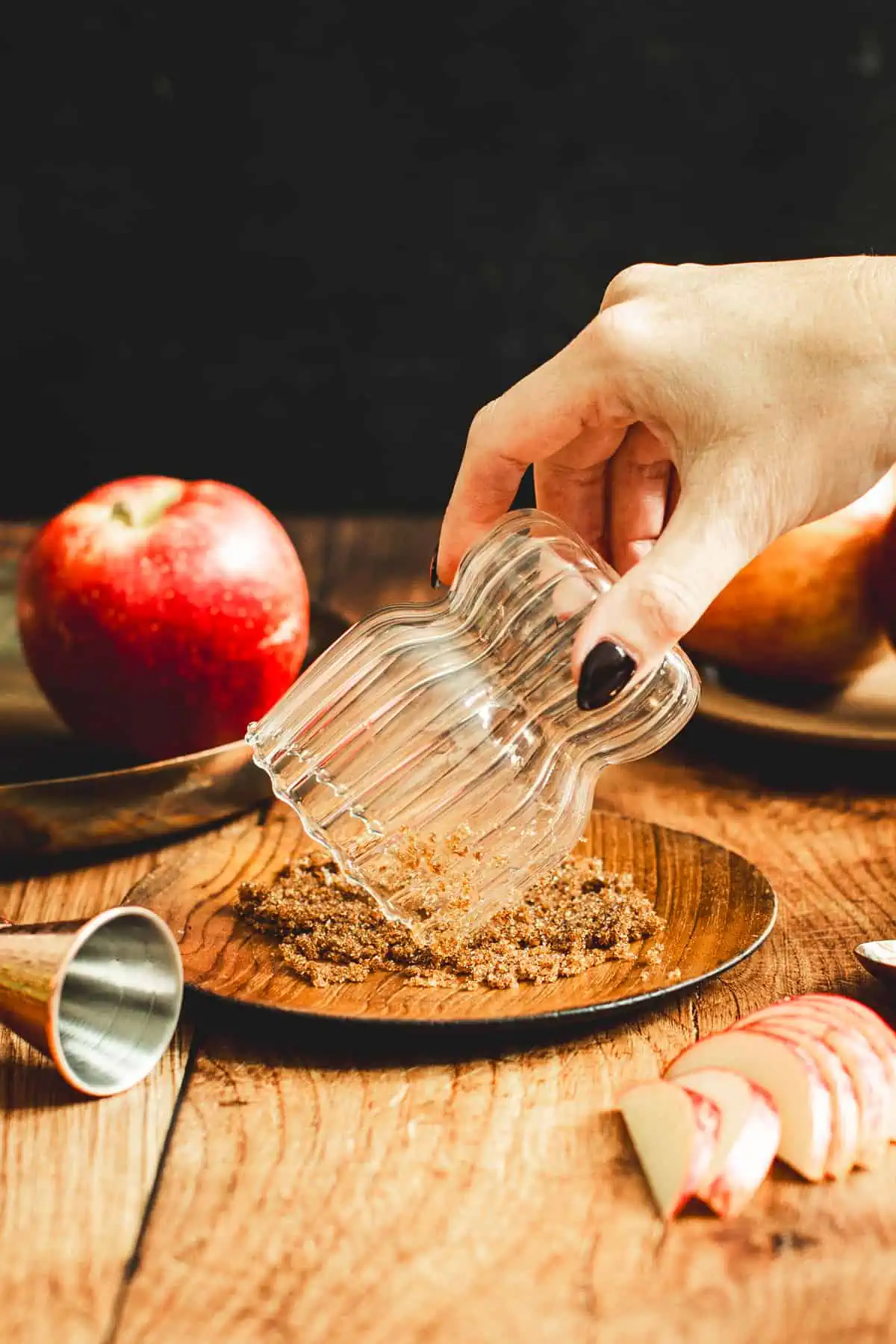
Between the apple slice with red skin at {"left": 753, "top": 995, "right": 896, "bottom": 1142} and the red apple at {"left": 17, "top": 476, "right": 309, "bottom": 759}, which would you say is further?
the red apple at {"left": 17, "top": 476, "right": 309, "bottom": 759}

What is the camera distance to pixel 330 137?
2.10m

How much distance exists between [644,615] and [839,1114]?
263mm

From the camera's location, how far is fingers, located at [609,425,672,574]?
98 centimetres

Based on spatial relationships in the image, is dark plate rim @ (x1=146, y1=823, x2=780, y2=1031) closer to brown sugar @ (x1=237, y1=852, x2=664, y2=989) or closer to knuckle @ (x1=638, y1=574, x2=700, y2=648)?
brown sugar @ (x1=237, y1=852, x2=664, y2=989)

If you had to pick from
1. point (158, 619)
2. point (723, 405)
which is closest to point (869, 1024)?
point (723, 405)

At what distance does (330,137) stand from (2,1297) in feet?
6.06

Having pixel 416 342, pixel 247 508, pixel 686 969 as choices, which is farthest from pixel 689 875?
pixel 416 342

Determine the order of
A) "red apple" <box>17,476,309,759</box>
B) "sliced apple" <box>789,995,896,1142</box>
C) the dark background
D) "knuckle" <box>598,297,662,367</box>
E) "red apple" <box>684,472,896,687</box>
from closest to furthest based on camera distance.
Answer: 1. "sliced apple" <box>789,995,896,1142</box>
2. "knuckle" <box>598,297,662,367</box>
3. "red apple" <box>17,476,309,759</box>
4. "red apple" <box>684,472,896,687</box>
5. the dark background

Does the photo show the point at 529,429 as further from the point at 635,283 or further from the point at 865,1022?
the point at 865,1022

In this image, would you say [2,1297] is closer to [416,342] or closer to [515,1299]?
[515,1299]

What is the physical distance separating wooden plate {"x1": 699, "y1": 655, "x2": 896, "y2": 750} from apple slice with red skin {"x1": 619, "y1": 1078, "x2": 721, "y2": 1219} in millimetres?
522

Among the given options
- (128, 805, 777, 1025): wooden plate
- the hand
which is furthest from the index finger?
(128, 805, 777, 1025): wooden plate

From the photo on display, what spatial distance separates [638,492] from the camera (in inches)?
39.3

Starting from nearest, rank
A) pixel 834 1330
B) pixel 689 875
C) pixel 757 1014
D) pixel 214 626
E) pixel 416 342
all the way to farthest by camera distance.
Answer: pixel 834 1330 → pixel 757 1014 → pixel 689 875 → pixel 214 626 → pixel 416 342
